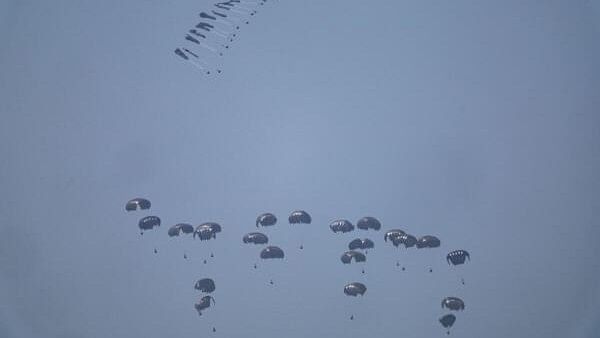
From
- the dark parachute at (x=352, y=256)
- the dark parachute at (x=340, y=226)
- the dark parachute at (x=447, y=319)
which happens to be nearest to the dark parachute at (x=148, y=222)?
the dark parachute at (x=340, y=226)

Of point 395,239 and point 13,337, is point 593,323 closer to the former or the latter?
point 395,239

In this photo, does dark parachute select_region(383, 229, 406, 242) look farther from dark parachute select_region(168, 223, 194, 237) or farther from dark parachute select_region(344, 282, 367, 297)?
dark parachute select_region(168, 223, 194, 237)

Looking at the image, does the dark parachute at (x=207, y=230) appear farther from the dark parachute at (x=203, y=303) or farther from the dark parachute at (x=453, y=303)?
the dark parachute at (x=453, y=303)

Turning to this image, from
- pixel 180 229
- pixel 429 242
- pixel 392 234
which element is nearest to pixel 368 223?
pixel 392 234

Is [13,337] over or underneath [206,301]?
underneath

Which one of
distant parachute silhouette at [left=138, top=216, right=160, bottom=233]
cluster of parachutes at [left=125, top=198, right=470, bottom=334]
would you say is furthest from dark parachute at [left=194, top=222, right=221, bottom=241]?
distant parachute silhouette at [left=138, top=216, right=160, bottom=233]

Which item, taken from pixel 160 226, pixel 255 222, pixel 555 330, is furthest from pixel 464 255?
pixel 160 226

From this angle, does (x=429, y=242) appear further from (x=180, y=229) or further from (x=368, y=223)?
(x=180, y=229)
